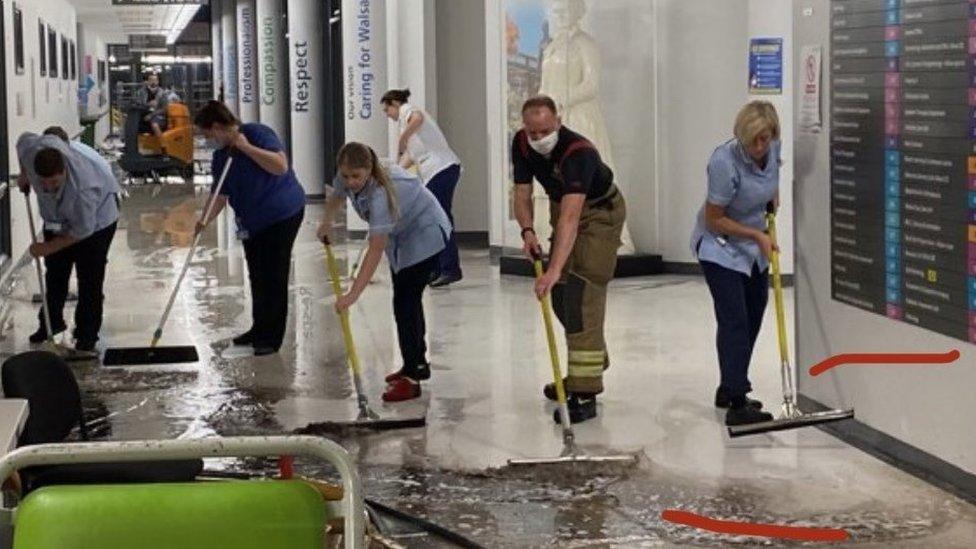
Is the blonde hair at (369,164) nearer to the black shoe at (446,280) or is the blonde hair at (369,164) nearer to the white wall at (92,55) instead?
the black shoe at (446,280)

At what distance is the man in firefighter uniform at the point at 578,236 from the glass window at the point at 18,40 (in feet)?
28.5

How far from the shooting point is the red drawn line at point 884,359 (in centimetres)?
611

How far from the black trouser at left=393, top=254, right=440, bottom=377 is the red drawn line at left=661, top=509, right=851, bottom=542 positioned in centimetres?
243

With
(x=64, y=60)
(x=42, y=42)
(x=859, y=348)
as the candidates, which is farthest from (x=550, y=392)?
(x=64, y=60)

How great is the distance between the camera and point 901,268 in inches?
256

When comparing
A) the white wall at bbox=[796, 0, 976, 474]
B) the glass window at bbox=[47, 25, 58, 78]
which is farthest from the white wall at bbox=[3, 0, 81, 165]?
the white wall at bbox=[796, 0, 976, 474]

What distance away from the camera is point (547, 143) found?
24.0 feet

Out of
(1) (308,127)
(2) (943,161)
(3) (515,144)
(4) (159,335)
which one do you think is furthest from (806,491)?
(1) (308,127)

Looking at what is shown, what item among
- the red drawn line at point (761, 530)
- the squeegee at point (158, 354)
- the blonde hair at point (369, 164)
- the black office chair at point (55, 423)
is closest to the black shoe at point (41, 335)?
the squeegee at point (158, 354)

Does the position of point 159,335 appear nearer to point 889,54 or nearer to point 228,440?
point 889,54

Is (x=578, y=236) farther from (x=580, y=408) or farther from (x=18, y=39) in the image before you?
(x=18, y=39)

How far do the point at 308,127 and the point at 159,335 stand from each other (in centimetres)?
1329

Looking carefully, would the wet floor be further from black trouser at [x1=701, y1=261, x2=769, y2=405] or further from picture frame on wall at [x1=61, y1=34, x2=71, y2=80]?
picture frame on wall at [x1=61, y1=34, x2=71, y2=80]

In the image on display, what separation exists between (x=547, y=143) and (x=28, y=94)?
33.6ft
